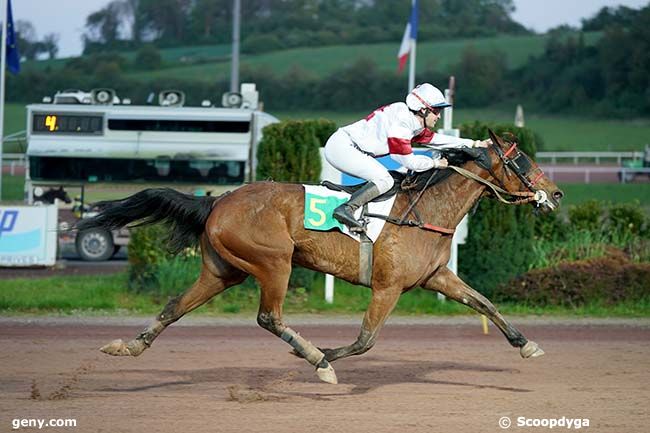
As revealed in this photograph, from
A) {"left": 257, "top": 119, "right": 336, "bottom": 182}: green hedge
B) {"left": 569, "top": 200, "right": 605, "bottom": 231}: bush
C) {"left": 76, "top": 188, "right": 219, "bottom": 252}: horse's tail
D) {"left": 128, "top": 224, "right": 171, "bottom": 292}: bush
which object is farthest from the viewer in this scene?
{"left": 569, "top": 200, "right": 605, "bottom": 231}: bush

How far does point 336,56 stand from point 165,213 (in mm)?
53231

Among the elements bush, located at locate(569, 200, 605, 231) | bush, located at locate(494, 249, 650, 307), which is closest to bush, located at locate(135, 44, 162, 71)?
bush, located at locate(569, 200, 605, 231)

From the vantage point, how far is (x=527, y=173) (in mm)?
8547

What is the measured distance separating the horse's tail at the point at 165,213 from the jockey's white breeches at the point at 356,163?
1001mm

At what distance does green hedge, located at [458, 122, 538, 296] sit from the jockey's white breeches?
5679 millimetres

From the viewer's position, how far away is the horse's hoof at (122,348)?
26.8 ft

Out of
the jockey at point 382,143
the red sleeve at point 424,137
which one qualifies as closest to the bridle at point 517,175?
the red sleeve at point 424,137

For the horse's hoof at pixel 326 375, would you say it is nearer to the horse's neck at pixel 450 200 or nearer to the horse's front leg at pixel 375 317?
the horse's front leg at pixel 375 317

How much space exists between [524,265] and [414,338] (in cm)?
316

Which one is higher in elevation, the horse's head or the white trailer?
the horse's head

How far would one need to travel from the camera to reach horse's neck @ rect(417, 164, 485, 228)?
8305 millimetres

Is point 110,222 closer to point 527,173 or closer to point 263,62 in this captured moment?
point 527,173

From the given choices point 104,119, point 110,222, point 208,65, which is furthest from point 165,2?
point 110,222

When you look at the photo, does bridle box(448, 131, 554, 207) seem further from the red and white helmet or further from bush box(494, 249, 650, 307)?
bush box(494, 249, 650, 307)
